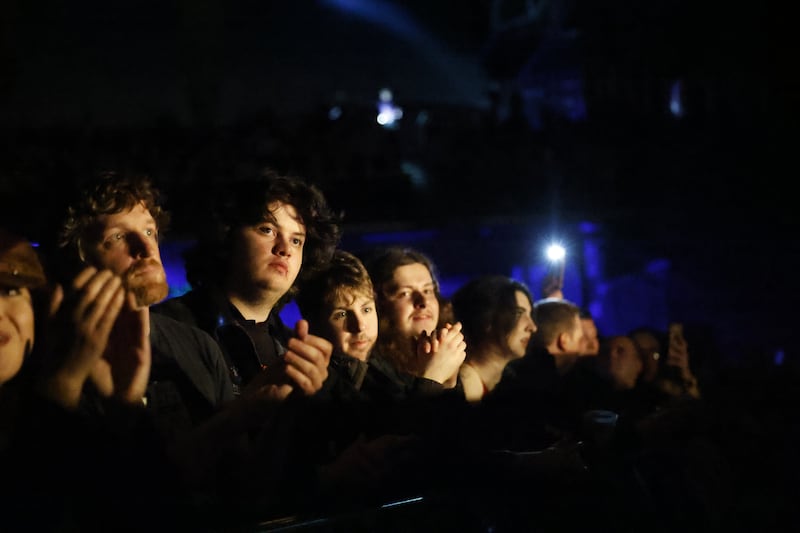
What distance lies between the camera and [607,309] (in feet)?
17.5

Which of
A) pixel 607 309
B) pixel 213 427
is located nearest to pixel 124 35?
pixel 607 309

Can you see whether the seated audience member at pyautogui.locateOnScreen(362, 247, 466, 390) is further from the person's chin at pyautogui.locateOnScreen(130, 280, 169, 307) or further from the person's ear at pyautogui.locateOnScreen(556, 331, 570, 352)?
the person's chin at pyautogui.locateOnScreen(130, 280, 169, 307)

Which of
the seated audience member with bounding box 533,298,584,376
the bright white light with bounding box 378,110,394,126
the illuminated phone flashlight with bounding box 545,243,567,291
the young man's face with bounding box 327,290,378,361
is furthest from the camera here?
the bright white light with bounding box 378,110,394,126

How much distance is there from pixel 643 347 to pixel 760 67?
1134cm

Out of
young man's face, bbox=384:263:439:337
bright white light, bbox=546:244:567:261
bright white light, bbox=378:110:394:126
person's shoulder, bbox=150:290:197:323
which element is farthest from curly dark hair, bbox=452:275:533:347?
bright white light, bbox=378:110:394:126

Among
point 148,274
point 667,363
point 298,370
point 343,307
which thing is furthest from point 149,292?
point 667,363

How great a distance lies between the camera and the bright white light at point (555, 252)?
16.1 feet

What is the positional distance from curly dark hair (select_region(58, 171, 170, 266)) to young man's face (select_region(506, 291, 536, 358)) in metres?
1.52

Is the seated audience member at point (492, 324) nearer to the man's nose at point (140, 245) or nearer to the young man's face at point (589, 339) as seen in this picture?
the young man's face at point (589, 339)

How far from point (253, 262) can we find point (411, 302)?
0.65m

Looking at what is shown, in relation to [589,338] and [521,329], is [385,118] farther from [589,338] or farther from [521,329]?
[521,329]

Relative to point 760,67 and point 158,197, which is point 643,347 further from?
point 760,67

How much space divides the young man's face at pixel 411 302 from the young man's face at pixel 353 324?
0.56ft

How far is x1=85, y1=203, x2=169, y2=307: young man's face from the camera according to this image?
5.87 feet
